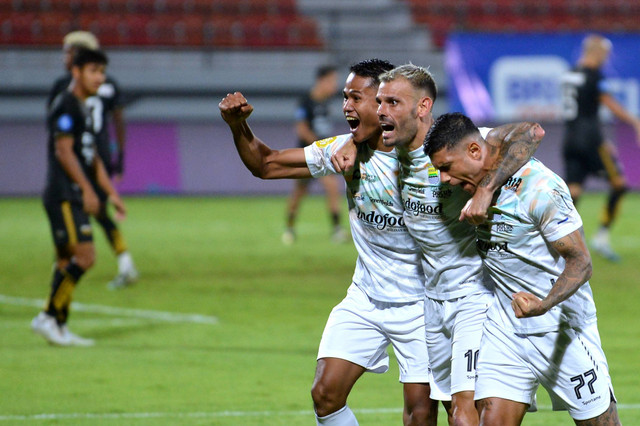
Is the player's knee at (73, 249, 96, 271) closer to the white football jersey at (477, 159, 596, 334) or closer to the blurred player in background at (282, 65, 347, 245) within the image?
the white football jersey at (477, 159, 596, 334)

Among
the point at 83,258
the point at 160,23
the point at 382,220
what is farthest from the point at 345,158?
the point at 160,23

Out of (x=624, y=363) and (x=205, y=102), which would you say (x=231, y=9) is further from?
(x=624, y=363)

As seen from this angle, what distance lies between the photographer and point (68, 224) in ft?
27.7

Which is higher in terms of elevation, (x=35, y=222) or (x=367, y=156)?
(x=367, y=156)

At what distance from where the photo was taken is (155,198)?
24734 millimetres

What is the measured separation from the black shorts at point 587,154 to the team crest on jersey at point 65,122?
22.5ft

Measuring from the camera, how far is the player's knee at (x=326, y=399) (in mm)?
4801

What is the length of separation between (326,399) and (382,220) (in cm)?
89

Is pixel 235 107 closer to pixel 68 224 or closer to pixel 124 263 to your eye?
pixel 68 224

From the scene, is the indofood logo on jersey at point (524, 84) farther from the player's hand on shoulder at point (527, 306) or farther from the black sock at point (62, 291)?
the player's hand on shoulder at point (527, 306)

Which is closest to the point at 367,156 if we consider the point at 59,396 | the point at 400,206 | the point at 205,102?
the point at 400,206

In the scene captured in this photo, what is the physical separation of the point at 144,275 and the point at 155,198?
41.2ft

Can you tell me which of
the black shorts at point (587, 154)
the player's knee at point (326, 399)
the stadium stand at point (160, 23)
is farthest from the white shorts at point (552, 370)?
the stadium stand at point (160, 23)

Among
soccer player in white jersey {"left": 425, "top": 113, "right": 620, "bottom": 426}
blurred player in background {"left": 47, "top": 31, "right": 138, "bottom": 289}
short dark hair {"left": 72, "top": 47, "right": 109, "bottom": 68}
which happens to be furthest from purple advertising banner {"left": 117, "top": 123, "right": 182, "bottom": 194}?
soccer player in white jersey {"left": 425, "top": 113, "right": 620, "bottom": 426}
